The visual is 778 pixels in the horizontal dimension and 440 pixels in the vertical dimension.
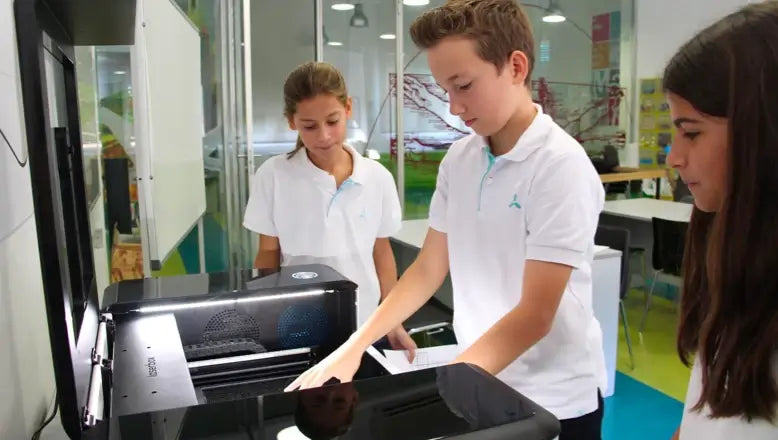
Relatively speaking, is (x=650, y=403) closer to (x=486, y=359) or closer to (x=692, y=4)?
(x=486, y=359)

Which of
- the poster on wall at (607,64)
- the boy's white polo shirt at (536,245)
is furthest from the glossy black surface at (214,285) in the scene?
the poster on wall at (607,64)

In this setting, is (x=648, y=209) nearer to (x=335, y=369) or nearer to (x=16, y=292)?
(x=335, y=369)

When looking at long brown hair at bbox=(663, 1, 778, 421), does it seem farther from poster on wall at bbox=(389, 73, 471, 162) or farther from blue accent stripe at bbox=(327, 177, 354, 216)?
poster on wall at bbox=(389, 73, 471, 162)

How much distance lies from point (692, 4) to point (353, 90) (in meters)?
3.04

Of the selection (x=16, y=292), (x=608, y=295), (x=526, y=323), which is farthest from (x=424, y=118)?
(x=16, y=292)

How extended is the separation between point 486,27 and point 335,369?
1.93ft

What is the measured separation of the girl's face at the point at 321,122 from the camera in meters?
1.68

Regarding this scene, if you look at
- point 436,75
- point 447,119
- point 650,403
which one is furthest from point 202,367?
point 447,119

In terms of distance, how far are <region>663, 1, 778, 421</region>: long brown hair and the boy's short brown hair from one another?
1.15ft

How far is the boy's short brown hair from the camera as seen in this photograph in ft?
3.42

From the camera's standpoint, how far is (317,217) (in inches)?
69.8

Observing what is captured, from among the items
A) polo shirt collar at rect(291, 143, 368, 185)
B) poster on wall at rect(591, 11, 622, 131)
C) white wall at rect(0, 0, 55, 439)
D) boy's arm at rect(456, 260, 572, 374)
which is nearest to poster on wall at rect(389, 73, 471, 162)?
poster on wall at rect(591, 11, 622, 131)

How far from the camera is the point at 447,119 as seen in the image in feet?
16.7

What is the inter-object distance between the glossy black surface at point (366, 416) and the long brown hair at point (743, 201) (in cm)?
24
